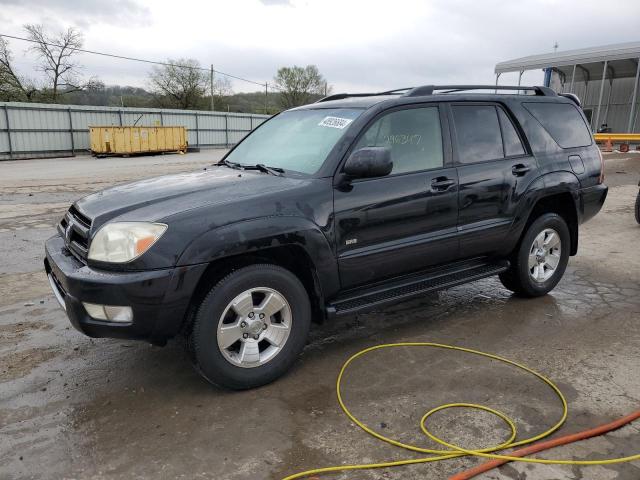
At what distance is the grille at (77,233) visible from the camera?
3.10m

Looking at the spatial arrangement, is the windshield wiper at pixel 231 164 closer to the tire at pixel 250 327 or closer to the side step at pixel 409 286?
the tire at pixel 250 327

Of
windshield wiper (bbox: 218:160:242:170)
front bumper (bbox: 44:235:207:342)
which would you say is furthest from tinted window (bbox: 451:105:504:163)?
front bumper (bbox: 44:235:207:342)

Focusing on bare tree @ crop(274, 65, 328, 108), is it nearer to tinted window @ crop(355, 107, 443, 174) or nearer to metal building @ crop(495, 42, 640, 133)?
metal building @ crop(495, 42, 640, 133)

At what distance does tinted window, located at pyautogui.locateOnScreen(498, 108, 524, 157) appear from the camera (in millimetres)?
4436

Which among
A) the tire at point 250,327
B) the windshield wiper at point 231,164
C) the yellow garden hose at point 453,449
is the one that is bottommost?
the yellow garden hose at point 453,449

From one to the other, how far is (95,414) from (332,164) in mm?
2126

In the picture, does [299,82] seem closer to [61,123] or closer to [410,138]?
[61,123]

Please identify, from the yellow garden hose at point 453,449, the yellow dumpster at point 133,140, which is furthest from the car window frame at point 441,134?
the yellow dumpster at point 133,140

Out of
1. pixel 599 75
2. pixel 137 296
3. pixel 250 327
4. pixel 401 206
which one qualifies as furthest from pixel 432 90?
pixel 599 75

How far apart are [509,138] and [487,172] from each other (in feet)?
1.68

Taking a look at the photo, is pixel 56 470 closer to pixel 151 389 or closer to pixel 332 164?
pixel 151 389

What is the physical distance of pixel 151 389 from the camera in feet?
10.7

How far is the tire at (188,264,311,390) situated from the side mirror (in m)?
0.81

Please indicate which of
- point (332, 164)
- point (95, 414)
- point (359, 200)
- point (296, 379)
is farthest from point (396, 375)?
point (95, 414)
